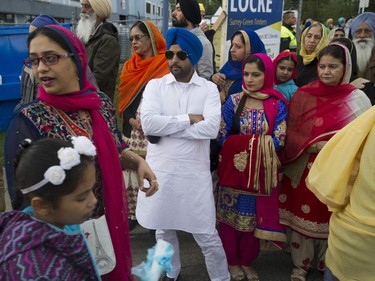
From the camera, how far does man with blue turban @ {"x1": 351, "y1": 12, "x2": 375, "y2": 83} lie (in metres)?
3.97

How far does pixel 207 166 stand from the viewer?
2.79m

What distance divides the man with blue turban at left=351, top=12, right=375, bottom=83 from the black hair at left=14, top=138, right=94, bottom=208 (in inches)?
132

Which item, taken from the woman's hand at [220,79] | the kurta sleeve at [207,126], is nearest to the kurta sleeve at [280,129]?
the kurta sleeve at [207,126]

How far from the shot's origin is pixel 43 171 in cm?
134

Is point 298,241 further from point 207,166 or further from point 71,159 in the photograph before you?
point 71,159

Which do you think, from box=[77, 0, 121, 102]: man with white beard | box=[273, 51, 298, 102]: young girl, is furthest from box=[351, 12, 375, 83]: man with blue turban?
box=[77, 0, 121, 102]: man with white beard

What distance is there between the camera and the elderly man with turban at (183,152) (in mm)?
2672

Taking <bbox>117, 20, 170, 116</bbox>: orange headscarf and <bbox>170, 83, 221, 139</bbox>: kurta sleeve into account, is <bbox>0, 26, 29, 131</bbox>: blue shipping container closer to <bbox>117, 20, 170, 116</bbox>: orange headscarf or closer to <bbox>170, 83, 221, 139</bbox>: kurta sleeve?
<bbox>117, 20, 170, 116</bbox>: orange headscarf

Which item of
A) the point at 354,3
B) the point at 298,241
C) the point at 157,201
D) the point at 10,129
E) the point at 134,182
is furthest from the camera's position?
the point at 354,3

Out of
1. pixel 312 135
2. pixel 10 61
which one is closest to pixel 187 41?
pixel 312 135

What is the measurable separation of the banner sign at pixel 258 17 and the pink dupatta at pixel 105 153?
10.4 feet

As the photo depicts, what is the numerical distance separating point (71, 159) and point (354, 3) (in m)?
33.2

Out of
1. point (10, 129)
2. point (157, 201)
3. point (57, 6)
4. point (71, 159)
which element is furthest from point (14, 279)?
point (57, 6)

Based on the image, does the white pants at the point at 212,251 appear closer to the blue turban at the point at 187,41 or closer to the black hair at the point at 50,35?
the blue turban at the point at 187,41
